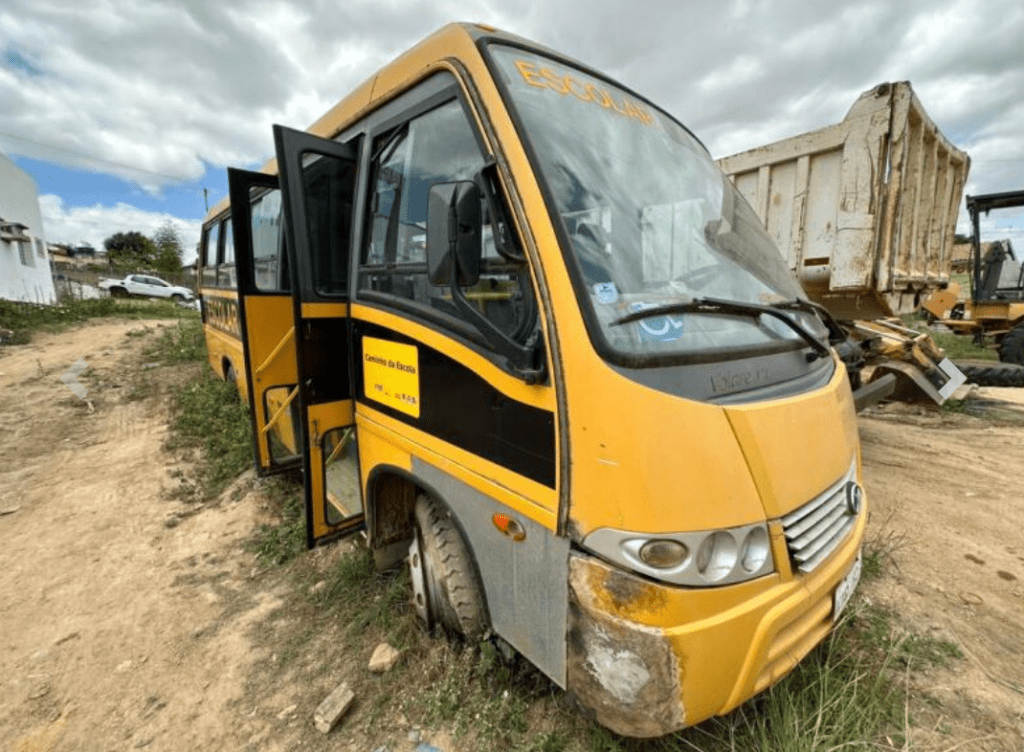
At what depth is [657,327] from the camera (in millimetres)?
1641

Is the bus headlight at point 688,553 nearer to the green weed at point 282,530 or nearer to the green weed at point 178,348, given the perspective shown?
the green weed at point 282,530

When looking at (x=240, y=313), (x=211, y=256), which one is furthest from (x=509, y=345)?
(x=211, y=256)

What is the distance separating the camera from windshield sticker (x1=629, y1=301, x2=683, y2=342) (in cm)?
161

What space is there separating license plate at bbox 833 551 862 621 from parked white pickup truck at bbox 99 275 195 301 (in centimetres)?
3574

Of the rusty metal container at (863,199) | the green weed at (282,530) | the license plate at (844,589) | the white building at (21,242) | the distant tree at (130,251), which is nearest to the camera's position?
the license plate at (844,589)

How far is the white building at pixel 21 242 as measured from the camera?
63.1 feet

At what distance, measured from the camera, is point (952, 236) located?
5781 millimetres

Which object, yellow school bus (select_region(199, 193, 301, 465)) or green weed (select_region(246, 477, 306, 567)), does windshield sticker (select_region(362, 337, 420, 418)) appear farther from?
green weed (select_region(246, 477, 306, 567))

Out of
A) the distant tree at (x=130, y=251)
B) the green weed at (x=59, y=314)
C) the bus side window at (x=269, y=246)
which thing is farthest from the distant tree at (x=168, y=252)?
the bus side window at (x=269, y=246)

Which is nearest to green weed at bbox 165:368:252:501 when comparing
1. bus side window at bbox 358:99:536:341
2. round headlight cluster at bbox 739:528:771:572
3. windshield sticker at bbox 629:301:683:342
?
bus side window at bbox 358:99:536:341

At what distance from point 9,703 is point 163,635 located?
0.61 meters

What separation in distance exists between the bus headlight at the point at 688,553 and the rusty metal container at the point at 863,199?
3656 millimetres

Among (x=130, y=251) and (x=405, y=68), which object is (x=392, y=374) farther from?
(x=130, y=251)

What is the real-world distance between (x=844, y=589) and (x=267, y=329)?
11.9 ft
